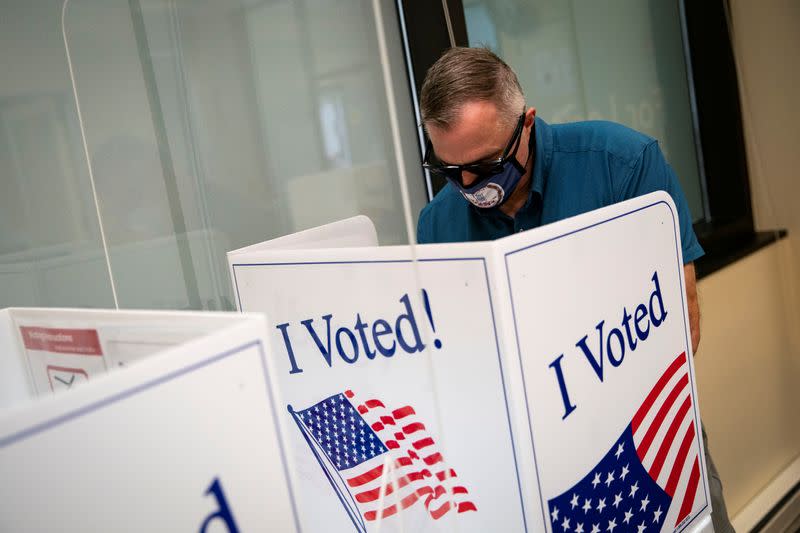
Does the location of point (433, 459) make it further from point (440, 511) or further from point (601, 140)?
point (601, 140)

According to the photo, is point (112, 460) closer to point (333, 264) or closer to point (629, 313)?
point (333, 264)

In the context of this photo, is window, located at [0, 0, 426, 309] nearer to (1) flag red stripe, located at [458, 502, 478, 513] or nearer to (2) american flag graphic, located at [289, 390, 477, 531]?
(2) american flag graphic, located at [289, 390, 477, 531]

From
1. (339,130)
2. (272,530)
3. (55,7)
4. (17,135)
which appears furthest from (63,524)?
(339,130)

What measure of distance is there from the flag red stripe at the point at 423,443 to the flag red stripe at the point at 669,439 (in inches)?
12.6

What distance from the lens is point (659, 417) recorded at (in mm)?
1038

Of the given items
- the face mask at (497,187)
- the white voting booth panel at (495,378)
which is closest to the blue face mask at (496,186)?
the face mask at (497,187)

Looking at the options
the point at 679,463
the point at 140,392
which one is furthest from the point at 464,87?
the point at 140,392

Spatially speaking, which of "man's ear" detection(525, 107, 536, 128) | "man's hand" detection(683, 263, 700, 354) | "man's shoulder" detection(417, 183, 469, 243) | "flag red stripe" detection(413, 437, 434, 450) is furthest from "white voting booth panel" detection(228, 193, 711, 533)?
"man's shoulder" detection(417, 183, 469, 243)

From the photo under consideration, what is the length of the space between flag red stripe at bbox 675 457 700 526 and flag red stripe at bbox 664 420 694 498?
3 centimetres

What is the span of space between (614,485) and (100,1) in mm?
1274

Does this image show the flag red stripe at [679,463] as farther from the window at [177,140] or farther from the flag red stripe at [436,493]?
the window at [177,140]

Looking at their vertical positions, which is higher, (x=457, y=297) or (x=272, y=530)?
(x=457, y=297)

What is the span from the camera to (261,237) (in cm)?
175

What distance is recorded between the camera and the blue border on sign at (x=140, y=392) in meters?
0.53
